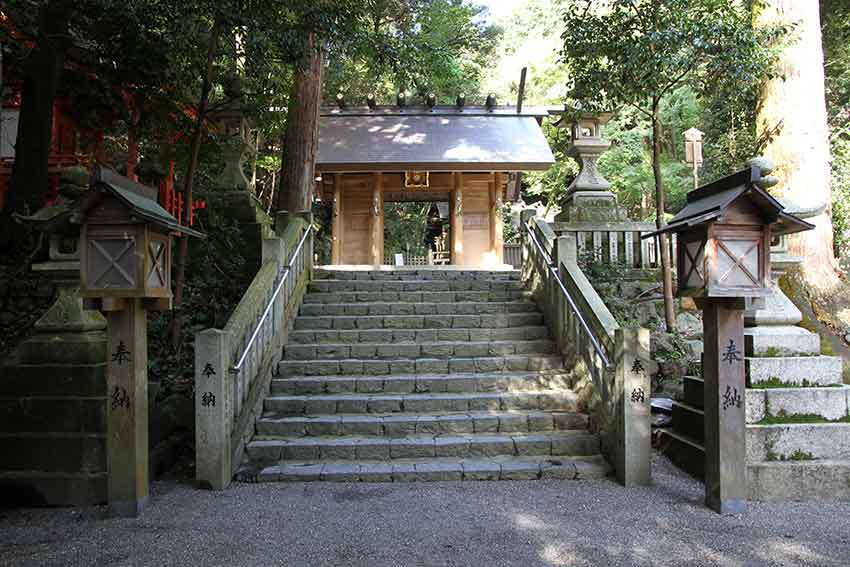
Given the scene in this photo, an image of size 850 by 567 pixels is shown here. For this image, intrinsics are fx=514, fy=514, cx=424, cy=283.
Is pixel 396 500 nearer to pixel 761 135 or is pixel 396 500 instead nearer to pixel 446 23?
pixel 761 135

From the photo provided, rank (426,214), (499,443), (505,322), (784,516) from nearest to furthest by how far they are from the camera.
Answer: (784,516)
(499,443)
(505,322)
(426,214)

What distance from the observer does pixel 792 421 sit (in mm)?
4488

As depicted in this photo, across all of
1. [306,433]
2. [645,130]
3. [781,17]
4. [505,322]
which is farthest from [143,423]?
[645,130]

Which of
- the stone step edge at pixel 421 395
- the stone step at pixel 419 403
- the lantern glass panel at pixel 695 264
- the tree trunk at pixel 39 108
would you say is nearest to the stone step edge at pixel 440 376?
the stone step edge at pixel 421 395

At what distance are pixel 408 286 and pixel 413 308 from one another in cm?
80

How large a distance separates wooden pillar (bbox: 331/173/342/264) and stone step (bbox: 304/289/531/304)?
539cm

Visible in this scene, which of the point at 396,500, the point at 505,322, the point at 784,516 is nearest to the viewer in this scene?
the point at 784,516

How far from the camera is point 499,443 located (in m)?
5.15

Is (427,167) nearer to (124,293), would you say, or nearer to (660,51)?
(660,51)

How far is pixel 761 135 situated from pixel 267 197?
13548 millimetres

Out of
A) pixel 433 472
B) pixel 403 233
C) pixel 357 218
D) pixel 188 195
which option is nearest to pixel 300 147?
pixel 188 195

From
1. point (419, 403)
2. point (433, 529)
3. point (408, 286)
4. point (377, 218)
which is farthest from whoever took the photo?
point (377, 218)

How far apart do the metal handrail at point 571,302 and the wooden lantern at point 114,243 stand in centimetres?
411

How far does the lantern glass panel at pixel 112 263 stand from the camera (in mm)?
3922
